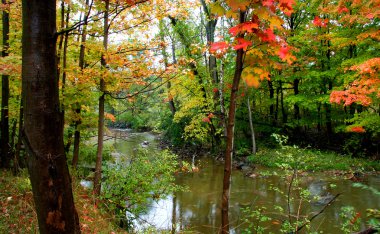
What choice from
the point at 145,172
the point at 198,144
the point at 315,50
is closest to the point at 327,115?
the point at 315,50

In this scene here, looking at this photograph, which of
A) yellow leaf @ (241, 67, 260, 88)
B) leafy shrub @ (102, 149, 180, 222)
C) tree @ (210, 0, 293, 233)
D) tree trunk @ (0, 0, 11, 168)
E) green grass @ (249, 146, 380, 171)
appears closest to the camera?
tree @ (210, 0, 293, 233)

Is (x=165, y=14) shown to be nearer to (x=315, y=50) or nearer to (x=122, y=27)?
(x=122, y=27)

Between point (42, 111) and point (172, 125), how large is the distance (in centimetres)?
1924

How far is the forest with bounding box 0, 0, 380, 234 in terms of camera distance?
1.84 meters

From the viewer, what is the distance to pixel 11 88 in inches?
321

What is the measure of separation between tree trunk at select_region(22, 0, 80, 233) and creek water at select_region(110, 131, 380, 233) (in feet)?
14.8

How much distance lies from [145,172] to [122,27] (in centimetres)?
337

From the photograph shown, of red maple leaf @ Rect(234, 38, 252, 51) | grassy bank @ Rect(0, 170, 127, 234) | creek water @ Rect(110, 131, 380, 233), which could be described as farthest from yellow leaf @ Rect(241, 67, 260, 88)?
creek water @ Rect(110, 131, 380, 233)

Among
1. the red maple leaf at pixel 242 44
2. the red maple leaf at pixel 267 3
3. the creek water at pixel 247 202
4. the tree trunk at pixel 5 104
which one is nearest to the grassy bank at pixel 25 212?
the creek water at pixel 247 202

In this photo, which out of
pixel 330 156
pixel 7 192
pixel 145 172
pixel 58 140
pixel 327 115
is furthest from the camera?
pixel 327 115

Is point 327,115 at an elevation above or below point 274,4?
below

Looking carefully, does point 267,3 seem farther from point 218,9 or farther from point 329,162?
point 329,162

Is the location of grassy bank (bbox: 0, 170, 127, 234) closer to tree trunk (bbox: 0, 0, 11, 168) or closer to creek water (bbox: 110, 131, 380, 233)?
creek water (bbox: 110, 131, 380, 233)

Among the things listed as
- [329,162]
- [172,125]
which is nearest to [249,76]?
[329,162]
